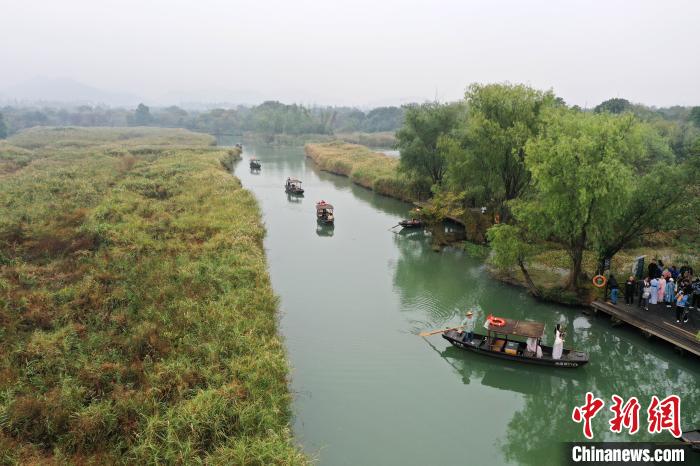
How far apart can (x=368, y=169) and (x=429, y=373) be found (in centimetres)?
4596

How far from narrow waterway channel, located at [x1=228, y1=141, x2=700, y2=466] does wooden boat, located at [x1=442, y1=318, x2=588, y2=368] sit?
23.7 inches

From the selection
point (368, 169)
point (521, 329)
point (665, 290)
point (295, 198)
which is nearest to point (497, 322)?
point (521, 329)

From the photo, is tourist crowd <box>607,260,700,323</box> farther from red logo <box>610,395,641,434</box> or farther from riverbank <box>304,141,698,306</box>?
red logo <box>610,395,641,434</box>

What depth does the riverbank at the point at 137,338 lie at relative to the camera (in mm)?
11086

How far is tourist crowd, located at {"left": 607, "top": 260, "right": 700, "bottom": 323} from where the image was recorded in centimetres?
1881

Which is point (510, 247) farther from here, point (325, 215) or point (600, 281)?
point (325, 215)

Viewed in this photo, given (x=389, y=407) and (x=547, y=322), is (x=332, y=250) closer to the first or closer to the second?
(x=547, y=322)

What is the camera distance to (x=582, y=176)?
20000mm

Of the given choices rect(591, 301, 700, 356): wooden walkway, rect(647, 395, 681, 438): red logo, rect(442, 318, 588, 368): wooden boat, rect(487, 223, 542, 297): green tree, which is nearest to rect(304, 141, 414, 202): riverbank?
rect(487, 223, 542, 297): green tree

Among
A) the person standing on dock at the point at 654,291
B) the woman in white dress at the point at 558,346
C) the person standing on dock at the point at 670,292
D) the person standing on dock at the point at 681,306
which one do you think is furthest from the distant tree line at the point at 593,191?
the woman in white dress at the point at 558,346

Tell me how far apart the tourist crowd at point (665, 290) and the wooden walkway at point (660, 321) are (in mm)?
289

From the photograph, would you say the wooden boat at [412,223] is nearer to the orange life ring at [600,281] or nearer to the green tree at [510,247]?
the green tree at [510,247]

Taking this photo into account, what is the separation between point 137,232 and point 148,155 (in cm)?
4466

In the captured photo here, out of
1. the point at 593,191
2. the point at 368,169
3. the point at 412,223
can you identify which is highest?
the point at 593,191
